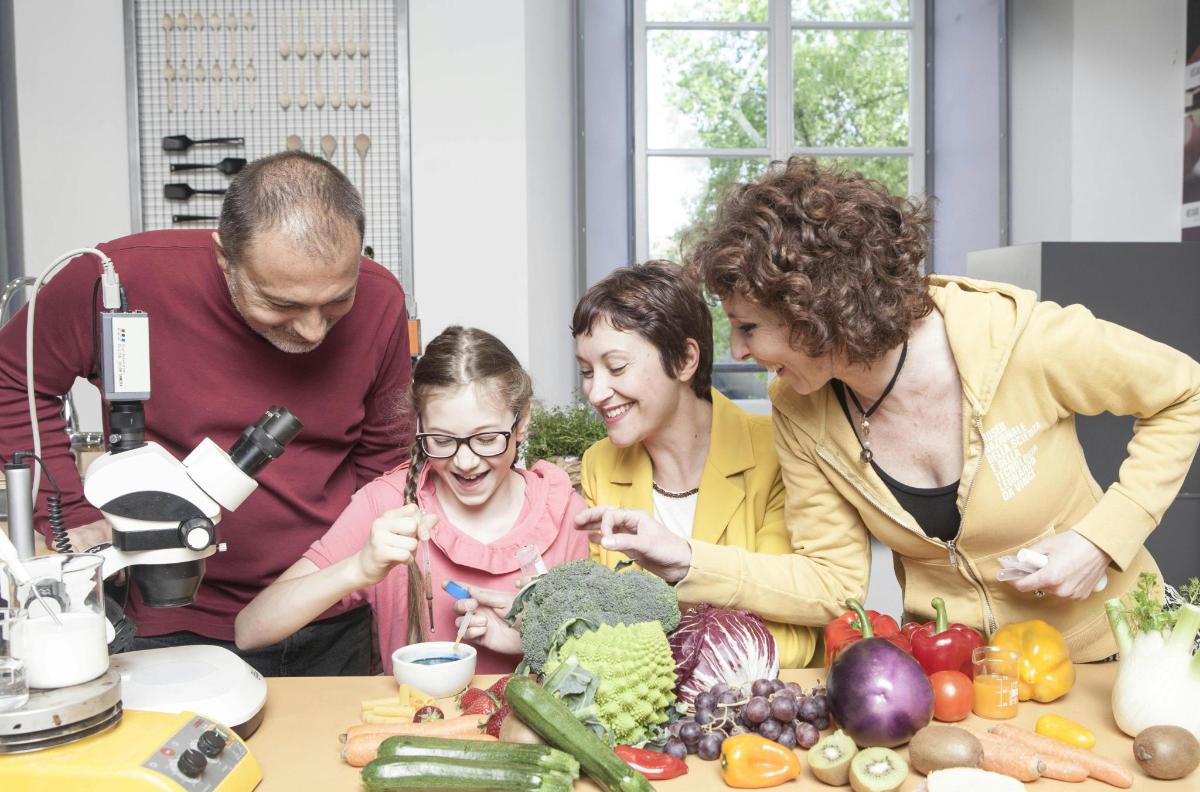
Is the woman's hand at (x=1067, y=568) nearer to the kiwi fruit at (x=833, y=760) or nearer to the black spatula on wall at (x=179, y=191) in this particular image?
the kiwi fruit at (x=833, y=760)

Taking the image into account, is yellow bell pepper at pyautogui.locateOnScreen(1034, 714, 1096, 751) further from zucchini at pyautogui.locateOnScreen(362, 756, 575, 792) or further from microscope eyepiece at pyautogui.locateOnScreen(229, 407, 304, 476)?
microscope eyepiece at pyautogui.locateOnScreen(229, 407, 304, 476)

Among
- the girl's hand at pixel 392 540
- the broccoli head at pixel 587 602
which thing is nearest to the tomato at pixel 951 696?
the broccoli head at pixel 587 602

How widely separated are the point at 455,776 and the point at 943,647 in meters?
0.79

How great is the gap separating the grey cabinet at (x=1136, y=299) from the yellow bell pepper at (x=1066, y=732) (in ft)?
8.01

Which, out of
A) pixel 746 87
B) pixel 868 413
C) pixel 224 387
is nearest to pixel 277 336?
pixel 224 387

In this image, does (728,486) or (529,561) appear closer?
(529,561)

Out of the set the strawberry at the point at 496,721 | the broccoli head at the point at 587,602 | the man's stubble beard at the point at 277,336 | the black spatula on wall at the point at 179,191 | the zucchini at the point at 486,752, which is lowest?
the strawberry at the point at 496,721

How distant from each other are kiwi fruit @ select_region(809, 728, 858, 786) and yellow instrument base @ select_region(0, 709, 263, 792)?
73 cm

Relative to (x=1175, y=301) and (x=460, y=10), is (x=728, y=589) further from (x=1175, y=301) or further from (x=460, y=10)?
(x=1175, y=301)

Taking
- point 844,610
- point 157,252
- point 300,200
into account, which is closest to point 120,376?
point 300,200

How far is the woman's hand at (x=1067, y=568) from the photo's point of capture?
1.55m

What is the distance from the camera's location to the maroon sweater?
6.35ft

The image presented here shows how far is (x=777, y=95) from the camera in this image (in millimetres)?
5625

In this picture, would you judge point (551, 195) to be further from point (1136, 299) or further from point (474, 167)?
point (1136, 299)
